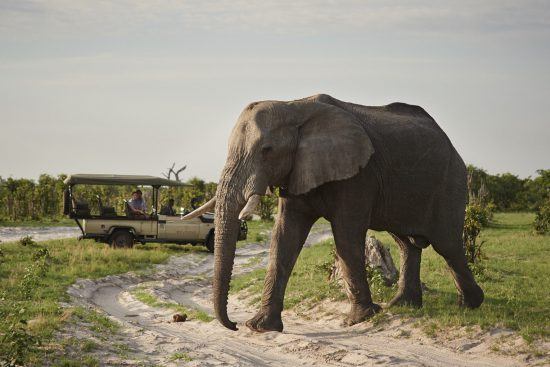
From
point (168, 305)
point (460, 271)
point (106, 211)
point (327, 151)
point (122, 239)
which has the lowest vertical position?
point (168, 305)

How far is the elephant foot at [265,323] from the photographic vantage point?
12219mm

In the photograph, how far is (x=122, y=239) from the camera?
2547 centimetres

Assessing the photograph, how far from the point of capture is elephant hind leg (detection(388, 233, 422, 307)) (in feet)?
44.1

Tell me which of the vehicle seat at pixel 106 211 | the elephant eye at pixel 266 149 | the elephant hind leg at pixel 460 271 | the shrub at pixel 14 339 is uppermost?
the elephant eye at pixel 266 149

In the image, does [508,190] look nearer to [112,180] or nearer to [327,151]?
[112,180]

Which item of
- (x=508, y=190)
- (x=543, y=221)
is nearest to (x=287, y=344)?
(x=543, y=221)

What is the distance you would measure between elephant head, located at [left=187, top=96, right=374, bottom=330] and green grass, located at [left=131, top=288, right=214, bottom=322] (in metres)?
2.66

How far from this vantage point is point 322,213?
1233 cm

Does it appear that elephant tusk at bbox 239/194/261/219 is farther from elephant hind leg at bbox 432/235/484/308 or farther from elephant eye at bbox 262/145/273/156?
elephant hind leg at bbox 432/235/484/308

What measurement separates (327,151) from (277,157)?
28.9 inches

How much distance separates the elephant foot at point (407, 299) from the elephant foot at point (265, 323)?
220 centimetres

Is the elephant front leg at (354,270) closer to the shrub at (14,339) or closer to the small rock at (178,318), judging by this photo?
the small rock at (178,318)

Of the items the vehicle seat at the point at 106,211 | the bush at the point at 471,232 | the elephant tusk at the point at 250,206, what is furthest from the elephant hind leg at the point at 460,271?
the vehicle seat at the point at 106,211

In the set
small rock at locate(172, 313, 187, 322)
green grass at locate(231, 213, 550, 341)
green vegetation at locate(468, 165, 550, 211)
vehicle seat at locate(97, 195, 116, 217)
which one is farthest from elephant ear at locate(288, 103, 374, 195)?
green vegetation at locate(468, 165, 550, 211)
